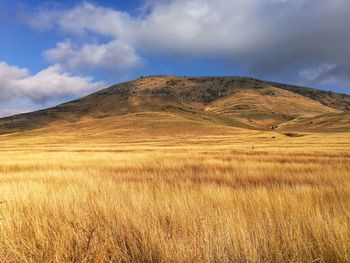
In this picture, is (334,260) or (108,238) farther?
Result: (108,238)

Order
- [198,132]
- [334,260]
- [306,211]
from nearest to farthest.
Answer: [334,260] → [306,211] → [198,132]

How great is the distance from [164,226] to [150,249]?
1.45 metres

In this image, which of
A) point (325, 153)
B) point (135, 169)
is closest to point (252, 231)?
point (135, 169)

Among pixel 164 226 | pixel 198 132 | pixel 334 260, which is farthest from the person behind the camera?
pixel 198 132

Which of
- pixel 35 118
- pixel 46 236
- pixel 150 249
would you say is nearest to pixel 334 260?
pixel 150 249

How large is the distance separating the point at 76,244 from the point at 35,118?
645 ft

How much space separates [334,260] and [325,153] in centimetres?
2526

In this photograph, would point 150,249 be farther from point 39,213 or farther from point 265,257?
point 39,213

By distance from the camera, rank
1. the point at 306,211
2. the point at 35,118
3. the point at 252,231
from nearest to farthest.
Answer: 1. the point at 252,231
2. the point at 306,211
3. the point at 35,118

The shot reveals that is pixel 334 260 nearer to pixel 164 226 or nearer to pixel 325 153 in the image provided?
pixel 164 226

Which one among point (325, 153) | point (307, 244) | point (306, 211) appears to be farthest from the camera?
point (325, 153)

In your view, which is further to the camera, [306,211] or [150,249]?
[306,211]

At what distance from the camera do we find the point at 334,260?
4.48 m

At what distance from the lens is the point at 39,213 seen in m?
7.25
